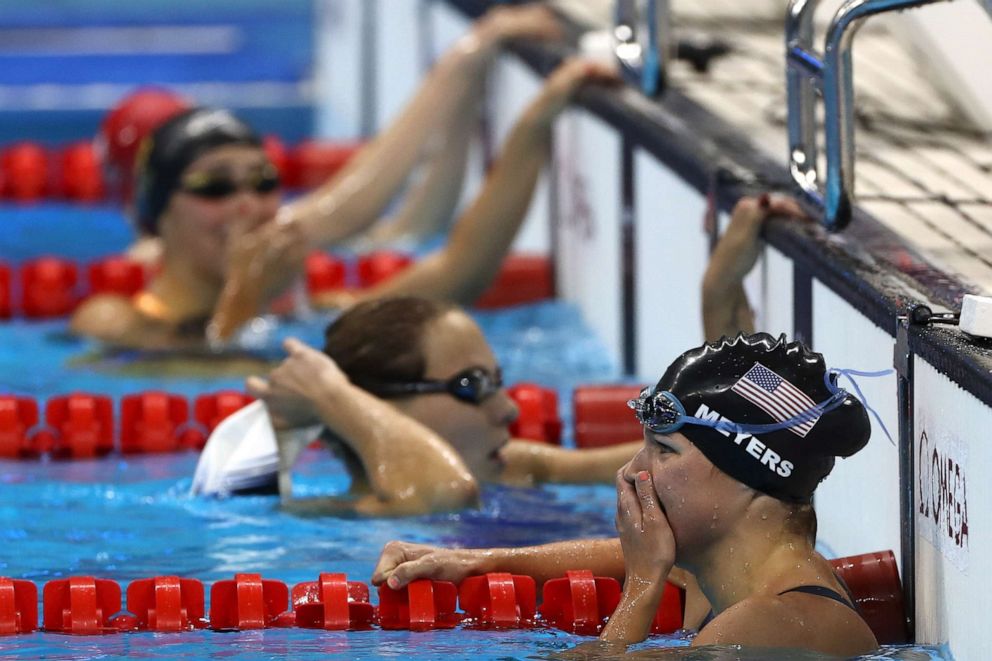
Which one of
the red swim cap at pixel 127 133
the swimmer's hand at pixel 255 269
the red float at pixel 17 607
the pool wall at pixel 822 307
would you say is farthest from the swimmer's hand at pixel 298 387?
the red swim cap at pixel 127 133

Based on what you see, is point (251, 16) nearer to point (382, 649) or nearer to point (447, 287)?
point (447, 287)

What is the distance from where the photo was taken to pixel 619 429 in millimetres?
4266

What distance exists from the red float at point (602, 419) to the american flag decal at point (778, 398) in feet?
5.90

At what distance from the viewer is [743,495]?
7.97 feet

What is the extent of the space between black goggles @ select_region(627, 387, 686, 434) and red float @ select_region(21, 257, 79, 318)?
13.3 ft

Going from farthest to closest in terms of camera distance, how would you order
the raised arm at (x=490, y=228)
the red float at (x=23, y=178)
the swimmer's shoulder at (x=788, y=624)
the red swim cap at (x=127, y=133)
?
the red float at (x=23, y=178), the red swim cap at (x=127, y=133), the raised arm at (x=490, y=228), the swimmer's shoulder at (x=788, y=624)

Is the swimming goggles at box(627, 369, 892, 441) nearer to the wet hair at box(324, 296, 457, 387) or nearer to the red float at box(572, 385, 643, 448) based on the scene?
the wet hair at box(324, 296, 457, 387)

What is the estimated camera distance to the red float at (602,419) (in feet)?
14.0

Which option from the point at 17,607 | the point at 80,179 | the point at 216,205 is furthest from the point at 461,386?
the point at 80,179

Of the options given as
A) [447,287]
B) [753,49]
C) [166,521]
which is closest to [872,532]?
[166,521]

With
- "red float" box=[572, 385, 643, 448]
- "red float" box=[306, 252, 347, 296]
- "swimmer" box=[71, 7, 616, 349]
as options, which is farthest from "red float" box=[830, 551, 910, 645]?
"red float" box=[306, 252, 347, 296]

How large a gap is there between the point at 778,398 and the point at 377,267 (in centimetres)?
401

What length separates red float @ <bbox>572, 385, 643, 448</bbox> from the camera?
4.25 m

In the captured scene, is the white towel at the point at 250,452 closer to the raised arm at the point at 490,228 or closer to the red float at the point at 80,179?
the raised arm at the point at 490,228
